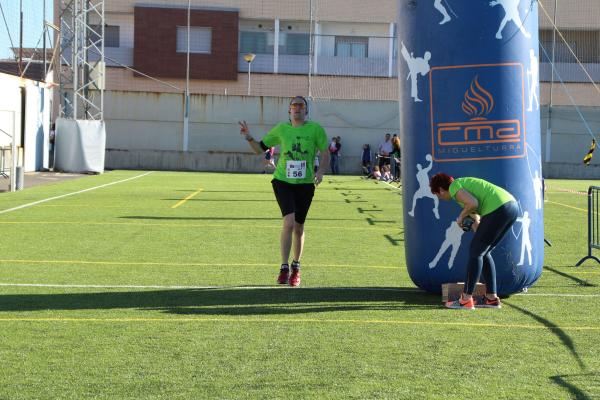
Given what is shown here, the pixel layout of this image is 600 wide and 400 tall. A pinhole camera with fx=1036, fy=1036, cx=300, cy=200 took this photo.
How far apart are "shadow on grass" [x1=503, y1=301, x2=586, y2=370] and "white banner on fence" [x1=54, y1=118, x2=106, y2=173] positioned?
102 ft

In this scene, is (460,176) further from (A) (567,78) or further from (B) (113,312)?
(A) (567,78)

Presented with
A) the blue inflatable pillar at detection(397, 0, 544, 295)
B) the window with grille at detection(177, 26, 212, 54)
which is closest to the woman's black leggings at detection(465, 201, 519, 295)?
the blue inflatable pillar at detection(397, 0, 544, 295)

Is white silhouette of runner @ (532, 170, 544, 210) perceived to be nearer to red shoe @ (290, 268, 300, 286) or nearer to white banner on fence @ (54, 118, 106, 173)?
red shoe @ (290, 268, 300, 286)

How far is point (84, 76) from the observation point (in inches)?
1582

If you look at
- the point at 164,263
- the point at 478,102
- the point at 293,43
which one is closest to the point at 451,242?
the point at 478,102

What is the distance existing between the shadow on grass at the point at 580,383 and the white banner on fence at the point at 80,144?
3394cm

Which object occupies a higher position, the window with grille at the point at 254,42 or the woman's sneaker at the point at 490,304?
the window with grille at the point at 254,42

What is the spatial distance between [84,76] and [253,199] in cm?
1654

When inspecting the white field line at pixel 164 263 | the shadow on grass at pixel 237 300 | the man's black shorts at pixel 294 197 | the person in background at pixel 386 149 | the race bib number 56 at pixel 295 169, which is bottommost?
the shadow on grass at pixel 237 300

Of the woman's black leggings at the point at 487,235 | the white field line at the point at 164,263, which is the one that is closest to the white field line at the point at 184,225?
the white field line at the point at 164,263

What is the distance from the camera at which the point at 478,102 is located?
9.62 metres

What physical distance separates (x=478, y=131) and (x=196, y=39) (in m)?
46.0

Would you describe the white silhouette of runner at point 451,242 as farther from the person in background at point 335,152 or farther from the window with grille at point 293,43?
the window with grille at point 293,43

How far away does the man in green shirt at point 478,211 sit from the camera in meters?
8.96
